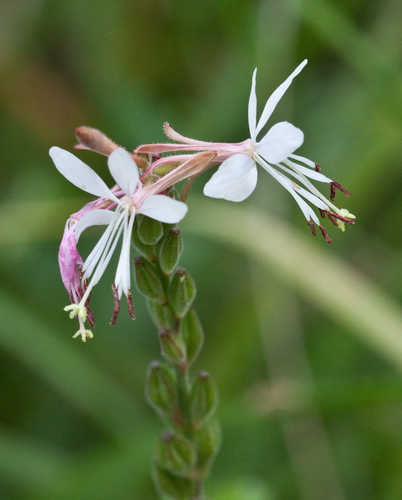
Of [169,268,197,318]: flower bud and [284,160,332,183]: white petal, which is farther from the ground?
[284,160,332,183]: white petal

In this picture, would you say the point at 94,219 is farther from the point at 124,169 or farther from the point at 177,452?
the point at 177,452

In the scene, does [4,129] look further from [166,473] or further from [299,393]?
[166,473]

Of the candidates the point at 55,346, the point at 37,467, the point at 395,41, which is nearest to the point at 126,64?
the point at 395,41

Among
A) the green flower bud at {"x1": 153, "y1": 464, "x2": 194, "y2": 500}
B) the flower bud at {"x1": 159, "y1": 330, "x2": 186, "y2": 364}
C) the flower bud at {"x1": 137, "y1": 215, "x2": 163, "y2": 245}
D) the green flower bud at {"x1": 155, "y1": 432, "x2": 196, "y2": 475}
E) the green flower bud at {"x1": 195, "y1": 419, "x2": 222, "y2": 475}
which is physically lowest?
the green flower bud at {"x1": 153, "y1": 464, "x2": 194, "y2": 500}

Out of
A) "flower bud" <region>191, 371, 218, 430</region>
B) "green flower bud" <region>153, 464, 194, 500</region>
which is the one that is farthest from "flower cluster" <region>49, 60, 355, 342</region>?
"green flower bud" <region>153, 464, 194, 500</region>

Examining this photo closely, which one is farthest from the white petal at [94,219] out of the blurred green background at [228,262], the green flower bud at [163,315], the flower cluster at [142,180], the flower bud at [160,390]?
the blurred green background at [228,262]

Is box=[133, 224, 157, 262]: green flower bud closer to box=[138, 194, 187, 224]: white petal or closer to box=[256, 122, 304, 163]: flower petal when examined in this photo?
box=[138, 194, 187, 224]: white petal
